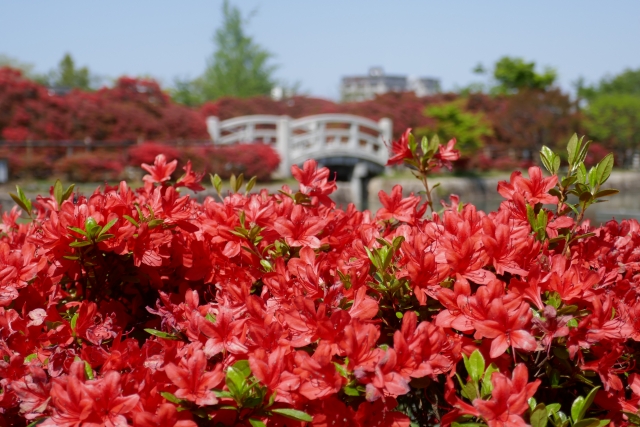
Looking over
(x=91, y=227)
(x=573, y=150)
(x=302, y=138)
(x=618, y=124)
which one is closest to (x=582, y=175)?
(x=573, y=150)

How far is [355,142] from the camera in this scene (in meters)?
19.1

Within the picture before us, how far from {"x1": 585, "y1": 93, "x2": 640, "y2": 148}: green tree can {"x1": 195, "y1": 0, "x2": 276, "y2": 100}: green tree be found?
1590 centimetres

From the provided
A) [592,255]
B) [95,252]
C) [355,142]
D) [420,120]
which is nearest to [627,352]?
[592,255]

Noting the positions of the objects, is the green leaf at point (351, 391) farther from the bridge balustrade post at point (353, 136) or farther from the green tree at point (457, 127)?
the green tree at point (457, 127)

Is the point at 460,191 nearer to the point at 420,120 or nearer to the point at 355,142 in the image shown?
the point at 355,142

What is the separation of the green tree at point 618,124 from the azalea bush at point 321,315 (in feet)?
87.8

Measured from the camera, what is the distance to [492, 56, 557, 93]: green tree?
33.2 meters

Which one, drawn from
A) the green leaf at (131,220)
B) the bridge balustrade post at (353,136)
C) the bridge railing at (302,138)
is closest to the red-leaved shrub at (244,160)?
the bridge railing at (302,138)

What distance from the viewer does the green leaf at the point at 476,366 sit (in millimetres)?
1206

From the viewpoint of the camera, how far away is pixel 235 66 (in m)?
33.9

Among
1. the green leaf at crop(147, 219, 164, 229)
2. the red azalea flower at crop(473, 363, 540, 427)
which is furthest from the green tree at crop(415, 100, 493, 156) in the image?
the red azalea flower at crop(473, 363, 540, 427)

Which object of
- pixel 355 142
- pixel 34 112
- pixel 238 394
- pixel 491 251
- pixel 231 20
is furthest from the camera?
pixel 231 20

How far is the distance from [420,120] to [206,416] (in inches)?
982

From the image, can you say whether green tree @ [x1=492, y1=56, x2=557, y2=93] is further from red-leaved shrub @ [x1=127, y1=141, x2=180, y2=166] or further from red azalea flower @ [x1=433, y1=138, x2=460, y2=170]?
red azalea flower @ [x1=433, y1=138, x2=460, y2=170]
